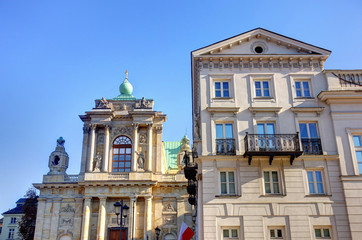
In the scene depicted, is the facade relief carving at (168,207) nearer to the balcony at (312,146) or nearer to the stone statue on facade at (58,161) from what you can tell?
the stone statue on facade at (58,161)

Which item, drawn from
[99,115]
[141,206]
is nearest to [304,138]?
[141,206]

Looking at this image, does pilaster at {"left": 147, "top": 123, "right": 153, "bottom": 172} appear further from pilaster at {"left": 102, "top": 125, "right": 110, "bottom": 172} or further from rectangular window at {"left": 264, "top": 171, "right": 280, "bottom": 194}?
rectangular window at {"left": 264, "top": 171, "right": 280, "bottom": 194}

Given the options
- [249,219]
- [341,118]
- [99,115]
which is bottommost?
[249,219]

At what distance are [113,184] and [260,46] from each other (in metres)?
23.9

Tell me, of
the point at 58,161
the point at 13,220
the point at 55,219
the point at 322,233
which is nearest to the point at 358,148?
the point at 322,233

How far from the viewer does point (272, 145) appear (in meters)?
22.7

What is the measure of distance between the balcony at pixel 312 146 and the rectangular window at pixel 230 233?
652cm

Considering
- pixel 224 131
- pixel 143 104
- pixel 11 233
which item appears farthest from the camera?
pixel 11 233

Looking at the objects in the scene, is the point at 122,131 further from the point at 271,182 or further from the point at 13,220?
the point at 13,220

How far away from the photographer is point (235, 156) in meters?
22.8

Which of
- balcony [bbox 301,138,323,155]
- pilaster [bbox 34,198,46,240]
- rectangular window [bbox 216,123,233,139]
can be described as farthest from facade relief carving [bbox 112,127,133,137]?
balcony [bbox 301,138,323,155]

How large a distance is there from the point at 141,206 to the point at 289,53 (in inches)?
991

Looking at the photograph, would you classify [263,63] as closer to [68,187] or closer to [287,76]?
[287,76]

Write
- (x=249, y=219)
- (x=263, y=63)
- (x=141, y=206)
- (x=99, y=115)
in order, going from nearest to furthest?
(x=249, y=219), (x=263, y=63), (x=141, y=206), (x=99, y=115)
